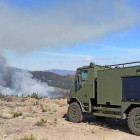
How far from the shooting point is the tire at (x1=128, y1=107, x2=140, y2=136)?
8727mm

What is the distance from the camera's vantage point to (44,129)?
30.4ft

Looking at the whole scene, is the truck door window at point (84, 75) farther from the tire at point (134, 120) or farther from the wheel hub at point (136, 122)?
the wheel hub at point (136, 122)

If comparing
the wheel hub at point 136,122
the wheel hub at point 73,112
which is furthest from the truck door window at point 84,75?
the wheel hub at point 136,122

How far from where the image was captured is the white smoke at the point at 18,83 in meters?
61.8

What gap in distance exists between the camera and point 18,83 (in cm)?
6550

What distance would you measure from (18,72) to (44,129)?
63485 mm

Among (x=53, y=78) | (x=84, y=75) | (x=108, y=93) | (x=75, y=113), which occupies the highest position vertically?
(x=53, y=78)

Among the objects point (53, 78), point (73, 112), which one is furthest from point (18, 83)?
point (73, 112)

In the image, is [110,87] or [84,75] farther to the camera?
[84,75]

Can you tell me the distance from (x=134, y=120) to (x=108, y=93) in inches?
72.4

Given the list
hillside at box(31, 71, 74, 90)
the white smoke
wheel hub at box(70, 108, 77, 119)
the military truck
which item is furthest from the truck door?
hillside at box(31, 71, 74, 90)

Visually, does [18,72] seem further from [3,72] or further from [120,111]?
[120,111]

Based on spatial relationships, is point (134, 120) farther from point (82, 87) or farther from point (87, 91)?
point (82, 87)

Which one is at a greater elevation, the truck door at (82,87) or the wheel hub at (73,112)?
the truck door at (82,87)
